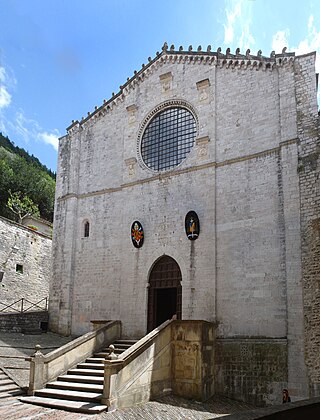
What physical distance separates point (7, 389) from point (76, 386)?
192 cm

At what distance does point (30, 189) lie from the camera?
49000 millimetres

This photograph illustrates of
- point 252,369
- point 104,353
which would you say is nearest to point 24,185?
point 104,353

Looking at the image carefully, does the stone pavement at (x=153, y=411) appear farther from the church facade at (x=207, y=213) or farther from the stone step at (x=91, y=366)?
the stone step at (x=91, y=366)

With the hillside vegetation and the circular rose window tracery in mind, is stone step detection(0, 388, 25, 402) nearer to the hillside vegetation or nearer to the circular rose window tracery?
the circular rose window tracery

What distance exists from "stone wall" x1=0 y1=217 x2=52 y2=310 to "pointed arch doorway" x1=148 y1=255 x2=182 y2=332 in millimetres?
11256

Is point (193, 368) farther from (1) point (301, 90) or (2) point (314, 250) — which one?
(1) point (301, 90)

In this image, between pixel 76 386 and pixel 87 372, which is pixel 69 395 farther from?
pixel 87 372

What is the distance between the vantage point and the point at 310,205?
14.3 m

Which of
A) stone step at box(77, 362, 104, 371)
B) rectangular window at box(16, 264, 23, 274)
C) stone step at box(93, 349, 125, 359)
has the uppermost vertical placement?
rectangular window at box(16, 264, 23, 274)

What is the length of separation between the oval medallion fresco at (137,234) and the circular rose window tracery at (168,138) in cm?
267

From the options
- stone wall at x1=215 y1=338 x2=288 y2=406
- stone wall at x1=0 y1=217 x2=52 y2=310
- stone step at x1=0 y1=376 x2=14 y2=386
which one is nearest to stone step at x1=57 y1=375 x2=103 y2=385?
stone step at x1=0 y1=376 x2=14 y2=386

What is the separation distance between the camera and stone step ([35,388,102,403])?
11.4 meters

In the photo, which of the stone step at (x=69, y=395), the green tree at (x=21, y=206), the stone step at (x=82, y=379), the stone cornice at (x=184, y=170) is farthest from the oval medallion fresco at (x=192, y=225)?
the green tree at (x=21, y=206)

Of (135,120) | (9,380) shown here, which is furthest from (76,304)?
(135,120)
